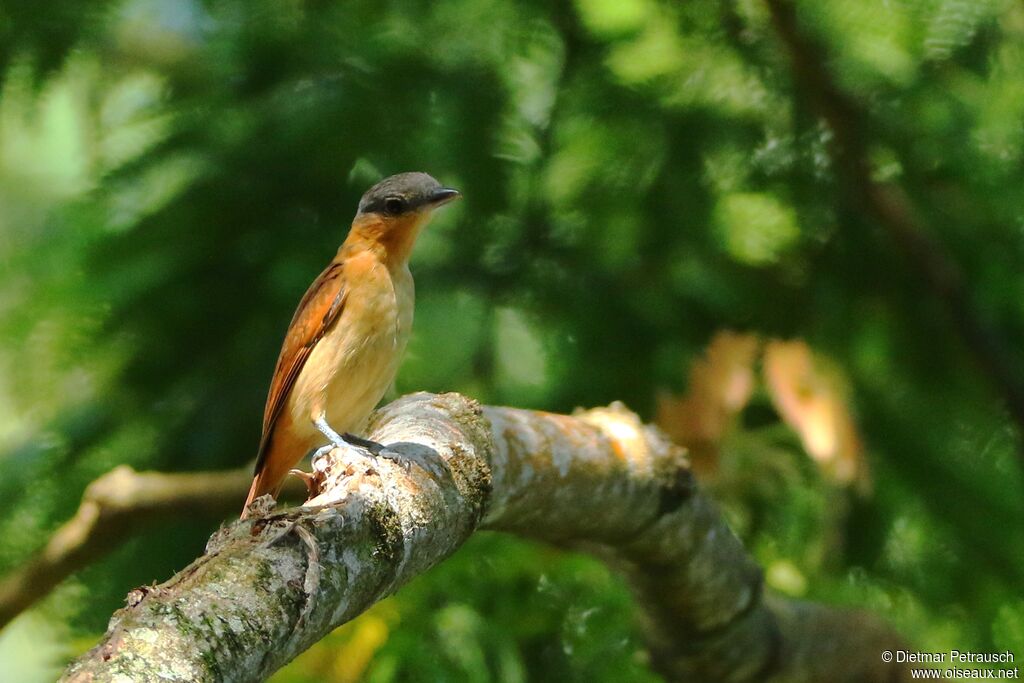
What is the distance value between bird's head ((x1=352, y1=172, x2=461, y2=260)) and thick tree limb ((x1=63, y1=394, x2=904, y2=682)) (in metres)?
0.85

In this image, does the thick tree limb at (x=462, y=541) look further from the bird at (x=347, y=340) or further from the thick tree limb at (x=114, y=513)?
the thick tree limb at (x=114, y=513)

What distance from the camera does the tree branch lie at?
4.40 m

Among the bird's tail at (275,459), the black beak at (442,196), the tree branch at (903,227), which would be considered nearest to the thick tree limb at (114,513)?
the bird's tail at (275,459)

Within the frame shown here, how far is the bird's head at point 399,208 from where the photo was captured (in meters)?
3.83

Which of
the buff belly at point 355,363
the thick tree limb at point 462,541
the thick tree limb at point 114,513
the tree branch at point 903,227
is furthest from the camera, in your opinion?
the tree branch at point 903,227

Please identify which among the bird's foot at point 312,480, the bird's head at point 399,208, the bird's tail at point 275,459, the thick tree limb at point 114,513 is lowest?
the thick tree limb at point 114,513

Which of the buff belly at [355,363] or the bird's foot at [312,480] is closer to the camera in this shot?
the bird's foot at [312,480]

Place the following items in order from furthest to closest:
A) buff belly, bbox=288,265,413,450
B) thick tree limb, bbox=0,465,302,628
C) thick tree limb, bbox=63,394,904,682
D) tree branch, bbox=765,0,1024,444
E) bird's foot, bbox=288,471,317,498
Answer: tree branch, bbox=765,0,1024,444 → thick tree limb, bbox=0,465,302,628 → buff belly, bbox=288,265,413,450 → bird's foot, bbox=288,471,317,498 → thick tree limb, bbox=63,394,904,682

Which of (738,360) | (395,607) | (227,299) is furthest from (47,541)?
(738,360)

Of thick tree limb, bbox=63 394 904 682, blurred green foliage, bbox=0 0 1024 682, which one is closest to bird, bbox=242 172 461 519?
blurred green foliage, bbox=0 0 1024 682

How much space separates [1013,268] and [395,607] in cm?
270

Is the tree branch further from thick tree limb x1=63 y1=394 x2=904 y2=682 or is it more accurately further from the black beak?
the black beak

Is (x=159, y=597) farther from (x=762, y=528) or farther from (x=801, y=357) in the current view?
(x=762, y=528)

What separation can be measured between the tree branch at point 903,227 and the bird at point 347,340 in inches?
59.7
